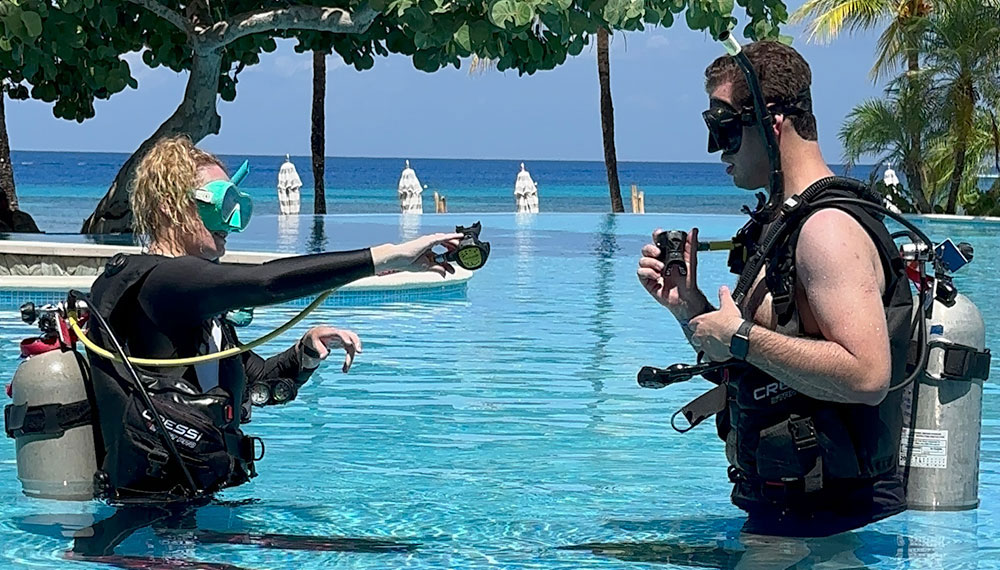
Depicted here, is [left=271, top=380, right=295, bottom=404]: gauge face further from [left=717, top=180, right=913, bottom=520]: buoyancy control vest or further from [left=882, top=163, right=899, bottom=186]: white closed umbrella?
[left=882, top=163, right=899, bottom=186]: white closed umbrella

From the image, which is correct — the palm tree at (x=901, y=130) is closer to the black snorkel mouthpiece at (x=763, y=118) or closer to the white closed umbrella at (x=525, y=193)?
the white closed umbrella at (x=525, y=193)

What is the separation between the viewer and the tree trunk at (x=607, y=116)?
95.4 ft

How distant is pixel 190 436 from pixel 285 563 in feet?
2.07

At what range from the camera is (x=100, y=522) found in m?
4.16

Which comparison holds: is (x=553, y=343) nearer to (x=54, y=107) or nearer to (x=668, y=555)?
(x=668, y=555)

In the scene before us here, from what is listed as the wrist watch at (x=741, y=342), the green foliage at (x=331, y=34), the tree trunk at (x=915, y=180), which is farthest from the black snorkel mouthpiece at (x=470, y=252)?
the tree trunk at (x=915, y=180)

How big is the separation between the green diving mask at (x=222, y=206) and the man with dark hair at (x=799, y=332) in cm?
125

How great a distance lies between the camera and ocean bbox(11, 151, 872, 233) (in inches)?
1977

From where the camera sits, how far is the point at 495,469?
6004mm

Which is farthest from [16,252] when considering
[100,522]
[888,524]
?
[888,524]

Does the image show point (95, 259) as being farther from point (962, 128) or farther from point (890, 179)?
point (890, 179)

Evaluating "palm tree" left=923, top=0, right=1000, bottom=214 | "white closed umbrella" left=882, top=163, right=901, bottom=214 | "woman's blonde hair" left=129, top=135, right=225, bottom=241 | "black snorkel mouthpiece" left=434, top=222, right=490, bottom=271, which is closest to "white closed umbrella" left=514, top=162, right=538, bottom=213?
"white closed umbrella" left=882, top=163, right=901, bottom=214

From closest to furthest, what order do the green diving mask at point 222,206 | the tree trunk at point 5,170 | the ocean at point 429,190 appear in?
the green diving mask at point 222,206, the tree trunk at point 5,170, the ocean at point 429,190

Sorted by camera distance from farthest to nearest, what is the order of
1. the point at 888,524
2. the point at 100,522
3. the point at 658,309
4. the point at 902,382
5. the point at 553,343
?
the point at 658,309 → the point at 553,343 → the point at 888,524 → the point at 100,522 → the point at 902,382
